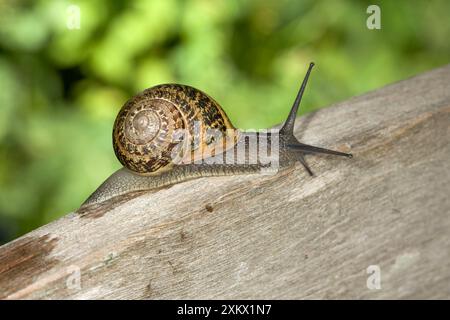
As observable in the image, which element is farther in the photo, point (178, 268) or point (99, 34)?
point (99, 34)

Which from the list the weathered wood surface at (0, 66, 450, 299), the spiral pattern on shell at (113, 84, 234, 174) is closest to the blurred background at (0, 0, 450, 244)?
the spiral pattern on shell at (113, 84, 234, 174)

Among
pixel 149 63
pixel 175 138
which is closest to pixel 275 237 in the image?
pixel 175 138

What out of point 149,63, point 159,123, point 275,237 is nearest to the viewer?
point 275,237

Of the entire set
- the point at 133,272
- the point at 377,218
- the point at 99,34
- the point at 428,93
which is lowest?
the point at 133,272

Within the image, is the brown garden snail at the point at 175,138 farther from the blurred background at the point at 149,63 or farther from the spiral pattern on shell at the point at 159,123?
the blurred background at the point at 149,63

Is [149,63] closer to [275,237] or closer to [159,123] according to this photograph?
[159,123]

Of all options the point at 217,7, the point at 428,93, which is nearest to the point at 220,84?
the point at 217,7

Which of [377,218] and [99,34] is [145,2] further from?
[377,218]
